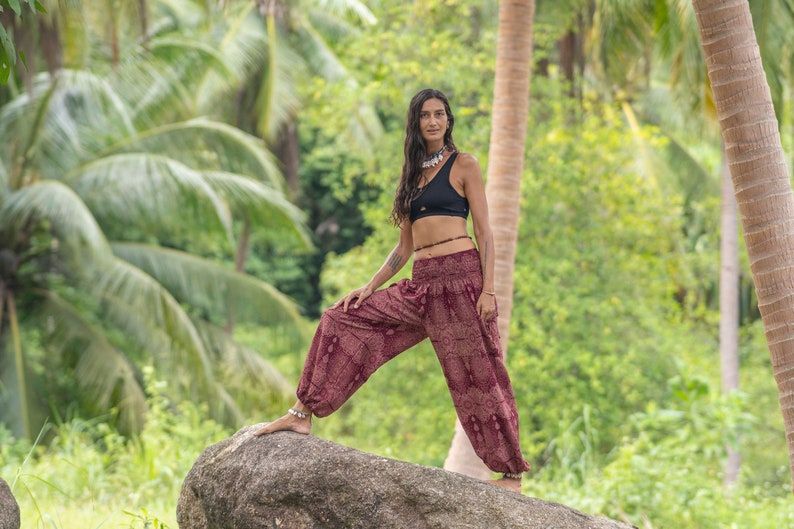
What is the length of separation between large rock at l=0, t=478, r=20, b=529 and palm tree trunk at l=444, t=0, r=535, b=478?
9.78ft

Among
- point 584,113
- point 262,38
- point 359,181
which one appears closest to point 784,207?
point 584,113

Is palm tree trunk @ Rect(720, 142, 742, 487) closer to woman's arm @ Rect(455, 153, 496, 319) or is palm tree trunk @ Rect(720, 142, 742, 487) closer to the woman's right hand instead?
woman's arm @ Rect(455, 153, 496, 319)

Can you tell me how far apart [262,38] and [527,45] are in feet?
43.3

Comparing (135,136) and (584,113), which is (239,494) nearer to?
(135,136)

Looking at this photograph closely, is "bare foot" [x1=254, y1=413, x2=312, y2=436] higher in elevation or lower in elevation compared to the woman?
lower

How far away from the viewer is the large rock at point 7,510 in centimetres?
453

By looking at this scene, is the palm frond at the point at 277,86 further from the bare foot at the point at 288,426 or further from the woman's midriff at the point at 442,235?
the bare foot at the point at 288,426

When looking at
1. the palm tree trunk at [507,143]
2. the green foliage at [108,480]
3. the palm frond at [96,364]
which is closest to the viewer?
the green foliage at [108,480]

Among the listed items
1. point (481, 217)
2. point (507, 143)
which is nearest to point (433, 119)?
point (481, 217)

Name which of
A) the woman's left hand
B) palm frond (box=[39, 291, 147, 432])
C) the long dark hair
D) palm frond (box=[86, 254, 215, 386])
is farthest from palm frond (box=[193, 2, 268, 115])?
the woman's left hand

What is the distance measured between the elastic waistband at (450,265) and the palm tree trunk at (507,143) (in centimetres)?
208

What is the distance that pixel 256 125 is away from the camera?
20.2 metres

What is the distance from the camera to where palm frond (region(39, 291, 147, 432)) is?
12922 millimetres

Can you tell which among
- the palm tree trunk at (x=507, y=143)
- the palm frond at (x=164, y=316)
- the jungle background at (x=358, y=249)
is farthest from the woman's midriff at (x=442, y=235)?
the palm frond at (x=164, y=316)
